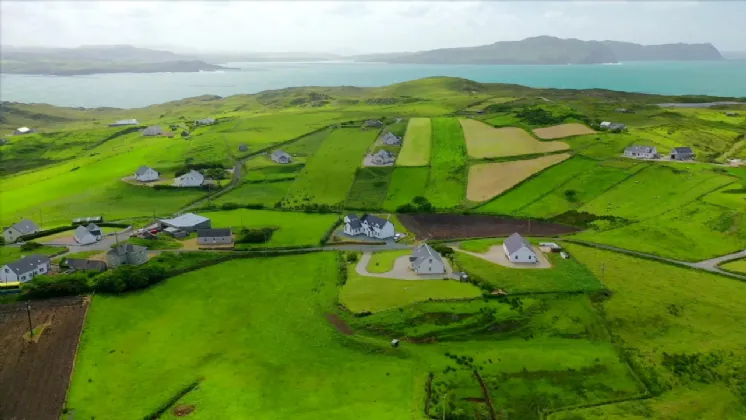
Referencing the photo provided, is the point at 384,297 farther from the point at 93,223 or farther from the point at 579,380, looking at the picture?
the point at 93,223

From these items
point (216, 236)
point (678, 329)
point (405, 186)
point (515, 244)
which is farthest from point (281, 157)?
point (678, 329)

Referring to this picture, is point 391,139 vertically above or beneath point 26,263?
above

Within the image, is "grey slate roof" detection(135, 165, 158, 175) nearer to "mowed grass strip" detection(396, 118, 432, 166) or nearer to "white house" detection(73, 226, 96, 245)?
"white house" detection(73, 226, 96, 245)

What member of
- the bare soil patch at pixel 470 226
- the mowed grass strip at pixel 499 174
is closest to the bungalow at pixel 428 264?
the bare soil patch at pixel 470 226

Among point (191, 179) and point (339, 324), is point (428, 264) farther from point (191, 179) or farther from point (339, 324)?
point (191, 179)

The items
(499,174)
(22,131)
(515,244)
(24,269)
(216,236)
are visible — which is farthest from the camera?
(22,131)

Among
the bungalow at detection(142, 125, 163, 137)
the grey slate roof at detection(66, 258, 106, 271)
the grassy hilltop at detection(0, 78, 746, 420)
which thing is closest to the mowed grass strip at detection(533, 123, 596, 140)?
the grassy hilltop at detection(0, 78, 746, 420)

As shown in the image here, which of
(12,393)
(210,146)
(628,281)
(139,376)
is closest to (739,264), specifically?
(628,281)

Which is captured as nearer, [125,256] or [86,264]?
[86,264]
